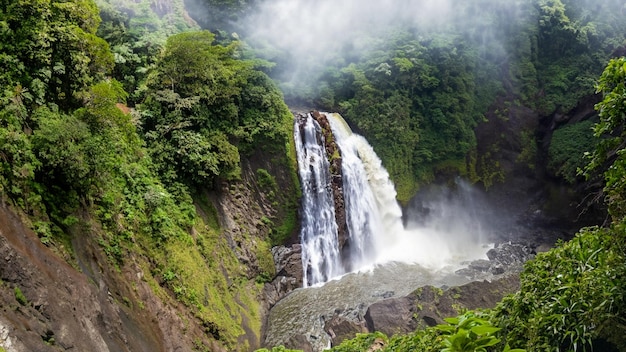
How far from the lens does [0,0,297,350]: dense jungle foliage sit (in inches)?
297

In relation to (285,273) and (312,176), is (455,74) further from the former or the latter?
(285,273)

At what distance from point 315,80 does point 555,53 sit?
15759mm

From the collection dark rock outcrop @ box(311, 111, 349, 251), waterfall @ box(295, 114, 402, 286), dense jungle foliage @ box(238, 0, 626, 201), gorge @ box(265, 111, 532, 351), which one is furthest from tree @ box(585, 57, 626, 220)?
dense jungle foliage @ box(238, 0, 626, 201)

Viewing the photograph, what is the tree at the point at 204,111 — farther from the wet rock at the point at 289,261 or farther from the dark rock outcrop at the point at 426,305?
the dark rock outcrop at the point at 426,305

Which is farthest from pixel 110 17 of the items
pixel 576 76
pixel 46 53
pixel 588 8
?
pixel 588 8

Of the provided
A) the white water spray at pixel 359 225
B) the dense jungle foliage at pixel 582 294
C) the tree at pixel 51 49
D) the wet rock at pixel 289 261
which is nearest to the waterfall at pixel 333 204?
the white water spray at pixel 359 225

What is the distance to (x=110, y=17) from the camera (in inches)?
619

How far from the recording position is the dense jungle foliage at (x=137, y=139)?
7.53m

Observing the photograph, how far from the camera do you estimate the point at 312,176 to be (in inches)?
655

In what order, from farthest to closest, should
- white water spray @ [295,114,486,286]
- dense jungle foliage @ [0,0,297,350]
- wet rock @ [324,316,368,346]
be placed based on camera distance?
white water spray @ [295,114,486,286] < wet rock @ [324,316,368,346] < dense jungle foliage @ [0,0,297,350]

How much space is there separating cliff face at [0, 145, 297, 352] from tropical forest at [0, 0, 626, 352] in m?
0.05

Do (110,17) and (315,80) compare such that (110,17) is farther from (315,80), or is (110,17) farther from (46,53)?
(315,80)

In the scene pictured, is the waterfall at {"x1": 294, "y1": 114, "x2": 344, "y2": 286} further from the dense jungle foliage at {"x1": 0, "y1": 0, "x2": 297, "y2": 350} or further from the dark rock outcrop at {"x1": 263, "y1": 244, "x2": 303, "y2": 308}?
the dense jungle foliage at {"x1": 0, "y1": 0, "x2": 297, "y2": 350}

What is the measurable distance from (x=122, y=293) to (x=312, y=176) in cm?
951
